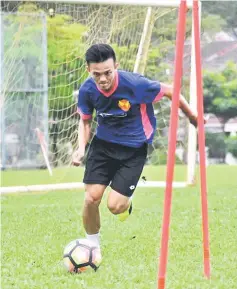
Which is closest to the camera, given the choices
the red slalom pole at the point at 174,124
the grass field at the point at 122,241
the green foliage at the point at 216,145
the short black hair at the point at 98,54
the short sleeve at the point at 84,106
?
the red slalom pole at the point at 174,124

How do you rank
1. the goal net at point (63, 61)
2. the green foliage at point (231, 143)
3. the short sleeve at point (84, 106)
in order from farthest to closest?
the green foliage at point (231, 143) → the goal net at point (63, 61) → the short sleeve at point (84, 106)

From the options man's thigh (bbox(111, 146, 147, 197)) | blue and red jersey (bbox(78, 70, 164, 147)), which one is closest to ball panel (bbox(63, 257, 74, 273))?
man's thigh (bbox(111, 146, 147, 197))

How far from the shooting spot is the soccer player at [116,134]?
567 cm

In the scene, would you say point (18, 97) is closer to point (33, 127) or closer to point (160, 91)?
point (33, 127)

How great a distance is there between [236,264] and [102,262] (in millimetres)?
979

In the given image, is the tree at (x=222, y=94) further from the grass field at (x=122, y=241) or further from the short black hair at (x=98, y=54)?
the short black hair at (x=98, y=54)

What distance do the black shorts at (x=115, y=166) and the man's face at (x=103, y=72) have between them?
581mm

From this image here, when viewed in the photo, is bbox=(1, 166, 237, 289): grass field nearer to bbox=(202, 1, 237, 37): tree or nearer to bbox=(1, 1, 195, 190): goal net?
bbox=(1, 1, 195, 190): goal net

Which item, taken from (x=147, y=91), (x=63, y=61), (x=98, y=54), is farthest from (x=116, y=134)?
(x=63, y=61)

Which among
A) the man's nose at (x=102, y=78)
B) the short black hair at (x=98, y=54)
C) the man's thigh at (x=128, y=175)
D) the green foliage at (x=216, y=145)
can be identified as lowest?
the green foliage at (x=216, y=145)

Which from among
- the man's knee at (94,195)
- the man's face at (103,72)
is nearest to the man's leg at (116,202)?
the man's knee at (94,195)

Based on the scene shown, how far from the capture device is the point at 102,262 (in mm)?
5652

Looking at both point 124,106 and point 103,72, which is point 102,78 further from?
point 124,106

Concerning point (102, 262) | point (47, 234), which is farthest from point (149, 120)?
point (47, 234)
